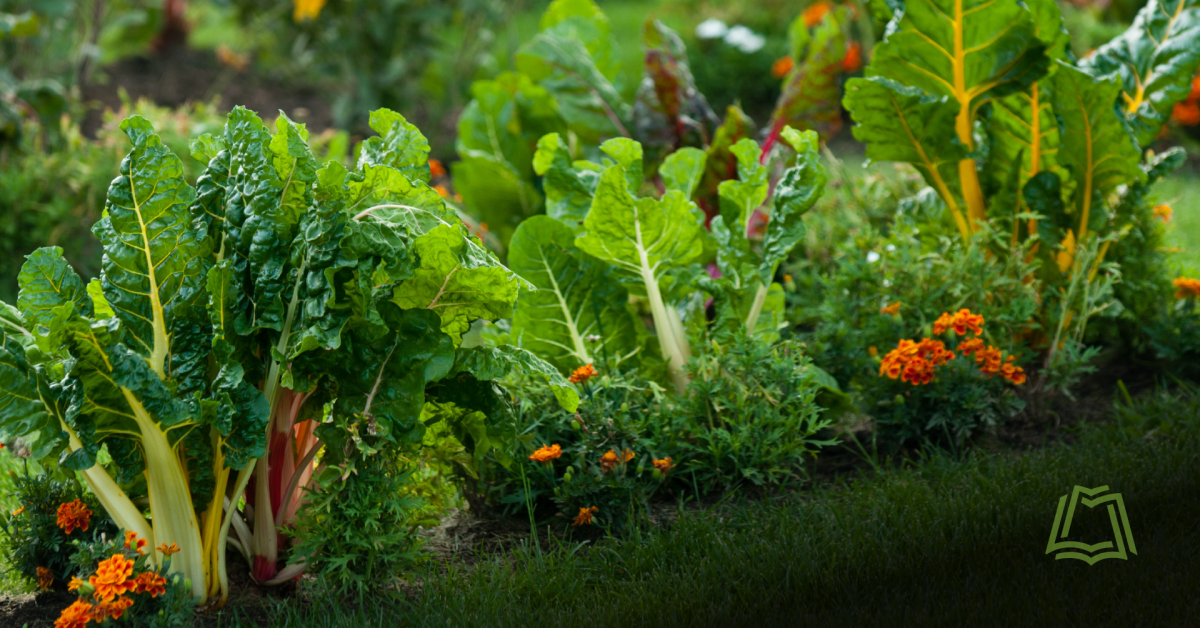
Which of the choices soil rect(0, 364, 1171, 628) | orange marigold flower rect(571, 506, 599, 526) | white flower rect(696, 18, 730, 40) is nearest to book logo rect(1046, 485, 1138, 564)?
soil rect(0, 364, 1171, 628)

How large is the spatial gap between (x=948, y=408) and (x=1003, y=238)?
82 centimetres

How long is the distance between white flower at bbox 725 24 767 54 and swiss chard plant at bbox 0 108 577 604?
6051 millimetres

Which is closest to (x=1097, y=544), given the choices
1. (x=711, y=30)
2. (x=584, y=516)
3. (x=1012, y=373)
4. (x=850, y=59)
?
(x=1012, y=373)

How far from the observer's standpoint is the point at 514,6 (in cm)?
621

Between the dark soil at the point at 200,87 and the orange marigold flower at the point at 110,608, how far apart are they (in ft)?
16.2

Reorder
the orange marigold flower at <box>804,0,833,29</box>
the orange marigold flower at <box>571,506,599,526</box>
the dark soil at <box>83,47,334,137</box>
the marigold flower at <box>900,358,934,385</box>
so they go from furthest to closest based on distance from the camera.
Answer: the orange marigold flower at <box>804,0,833,29</box>
the dark soil at <box>83,47,334,137</box>
the marigold flower at <box>900,358,934,385</box>
the orange marigold flower at <box>571,506,599,526</box>

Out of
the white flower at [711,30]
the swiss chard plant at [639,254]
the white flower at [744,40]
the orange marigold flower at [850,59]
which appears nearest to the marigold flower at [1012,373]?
the swiss chard plant at [639,254]

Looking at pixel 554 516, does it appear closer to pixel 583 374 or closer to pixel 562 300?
pixel 583 374

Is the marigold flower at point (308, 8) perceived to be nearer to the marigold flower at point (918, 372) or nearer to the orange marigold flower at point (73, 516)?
the orange marigold flower at point (73, 516)

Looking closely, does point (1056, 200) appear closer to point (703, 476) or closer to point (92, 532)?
point (703, 476)

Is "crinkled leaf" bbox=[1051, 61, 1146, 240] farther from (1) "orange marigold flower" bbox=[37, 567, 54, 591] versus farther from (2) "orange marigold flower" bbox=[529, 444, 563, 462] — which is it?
(1) "orange marigold flower" bbox=[37, 567, 54, 591]

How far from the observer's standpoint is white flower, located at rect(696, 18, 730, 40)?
7746 millimetres

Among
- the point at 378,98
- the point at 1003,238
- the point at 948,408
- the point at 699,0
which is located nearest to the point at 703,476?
the point at 948,408

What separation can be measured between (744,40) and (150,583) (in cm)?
673
